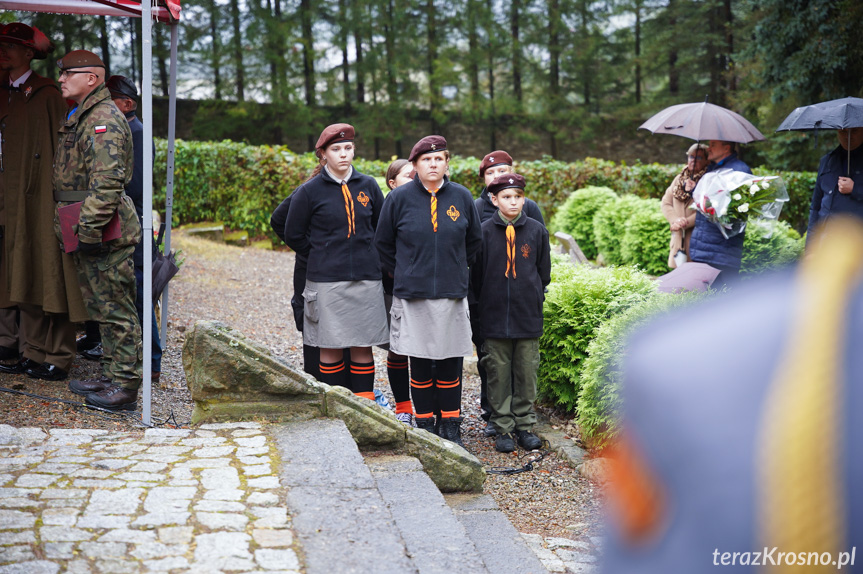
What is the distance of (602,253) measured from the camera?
515 inches

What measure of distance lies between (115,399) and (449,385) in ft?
6.70

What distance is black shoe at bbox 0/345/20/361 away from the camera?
5645mm

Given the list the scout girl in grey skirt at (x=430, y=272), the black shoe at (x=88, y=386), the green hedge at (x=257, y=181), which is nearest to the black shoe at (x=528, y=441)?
the scout girl in grey skirt at (x=430, y=272)

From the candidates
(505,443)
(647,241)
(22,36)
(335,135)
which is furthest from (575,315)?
Result: (647,241)

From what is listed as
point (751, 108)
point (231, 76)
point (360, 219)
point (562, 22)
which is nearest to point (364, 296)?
point (360, 219)

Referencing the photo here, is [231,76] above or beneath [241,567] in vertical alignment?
above

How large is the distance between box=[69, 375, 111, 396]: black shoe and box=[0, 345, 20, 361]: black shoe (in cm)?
84

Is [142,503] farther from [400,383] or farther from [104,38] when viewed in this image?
[104,38]

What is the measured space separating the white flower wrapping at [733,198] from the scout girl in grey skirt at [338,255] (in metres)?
2.60

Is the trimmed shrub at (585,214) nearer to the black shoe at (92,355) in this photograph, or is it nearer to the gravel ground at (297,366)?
the gravel ground at (297,366)

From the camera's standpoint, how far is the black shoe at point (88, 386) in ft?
16.5

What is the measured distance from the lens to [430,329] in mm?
5043

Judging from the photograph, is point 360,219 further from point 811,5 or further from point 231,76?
point 231,76

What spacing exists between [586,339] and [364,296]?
166 cm
